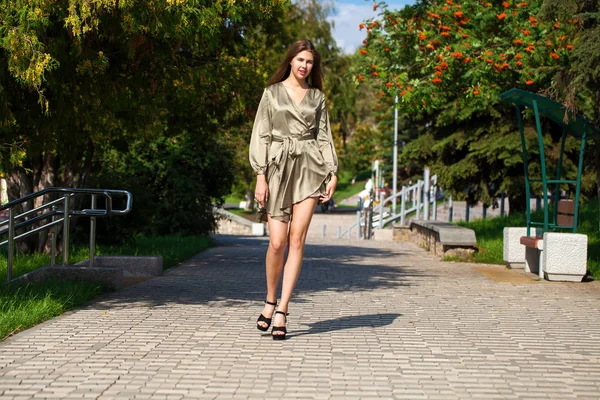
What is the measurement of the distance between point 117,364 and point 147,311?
8.17 ft

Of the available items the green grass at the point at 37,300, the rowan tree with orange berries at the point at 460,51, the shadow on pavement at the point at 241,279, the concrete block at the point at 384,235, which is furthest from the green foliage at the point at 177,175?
the green grass at the point at 37,300

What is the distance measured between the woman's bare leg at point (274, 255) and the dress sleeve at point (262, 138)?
384 millimetres

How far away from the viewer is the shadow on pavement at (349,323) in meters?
7.18

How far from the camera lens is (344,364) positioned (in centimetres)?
576

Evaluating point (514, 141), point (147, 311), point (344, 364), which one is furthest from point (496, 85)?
point (344, 364)

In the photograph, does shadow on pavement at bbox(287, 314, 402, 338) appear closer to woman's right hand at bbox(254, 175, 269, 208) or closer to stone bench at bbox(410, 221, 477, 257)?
woman's right hand at bbox(254, 175, 269, 208)

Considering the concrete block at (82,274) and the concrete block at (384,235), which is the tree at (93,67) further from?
the concrete block at (384,235)

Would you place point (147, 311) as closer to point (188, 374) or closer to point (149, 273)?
point (188, 374)

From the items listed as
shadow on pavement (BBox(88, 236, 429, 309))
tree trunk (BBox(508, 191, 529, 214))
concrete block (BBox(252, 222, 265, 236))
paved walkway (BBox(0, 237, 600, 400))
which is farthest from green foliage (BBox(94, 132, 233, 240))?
concrete block (BBox(252, 222, 265, 236))

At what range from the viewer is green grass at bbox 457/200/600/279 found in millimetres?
14170

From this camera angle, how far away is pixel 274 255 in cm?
679

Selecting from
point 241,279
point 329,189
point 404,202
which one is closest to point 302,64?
point 329,189

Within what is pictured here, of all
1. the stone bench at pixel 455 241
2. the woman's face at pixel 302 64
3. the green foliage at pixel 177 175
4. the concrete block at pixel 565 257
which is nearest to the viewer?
the woman's face at pixel 302 64

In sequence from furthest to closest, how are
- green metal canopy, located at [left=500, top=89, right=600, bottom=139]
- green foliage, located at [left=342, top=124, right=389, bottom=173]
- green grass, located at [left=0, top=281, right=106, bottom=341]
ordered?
green foliage, located at [left=342, top=124, right=389, bottom=173] < green metal canopy, located at [left=500, top=89, right=600, bottom=139] < green grass, located at [left=0, top=281, right=106, bottom=341]
